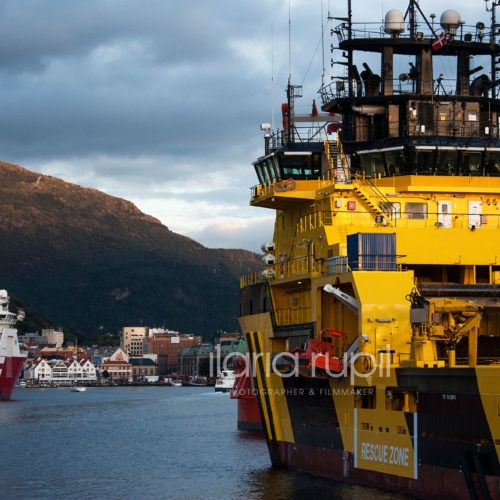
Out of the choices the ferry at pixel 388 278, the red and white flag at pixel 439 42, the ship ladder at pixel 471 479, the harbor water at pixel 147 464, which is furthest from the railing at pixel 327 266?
the red and white flag at pixel 439 42

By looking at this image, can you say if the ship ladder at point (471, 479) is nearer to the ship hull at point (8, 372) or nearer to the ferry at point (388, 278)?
the ferry at point (388, 278)

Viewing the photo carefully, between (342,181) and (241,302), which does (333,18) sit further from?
(241,302)

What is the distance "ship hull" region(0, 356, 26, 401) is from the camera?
108525 millimetres

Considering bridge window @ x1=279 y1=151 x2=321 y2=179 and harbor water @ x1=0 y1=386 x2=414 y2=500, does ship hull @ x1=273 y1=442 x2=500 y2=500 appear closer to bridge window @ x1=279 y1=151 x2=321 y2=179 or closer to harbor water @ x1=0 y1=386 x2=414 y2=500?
harbor water @ x1=0 y1=386 x2=414 y2=500

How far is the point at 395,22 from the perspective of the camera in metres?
38.3

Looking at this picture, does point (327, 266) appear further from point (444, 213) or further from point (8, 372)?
point (8, 372)

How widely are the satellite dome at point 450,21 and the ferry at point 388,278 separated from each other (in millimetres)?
50

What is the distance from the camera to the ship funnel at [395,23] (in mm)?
38344

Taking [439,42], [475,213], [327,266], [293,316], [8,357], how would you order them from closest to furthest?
[327,266] < [475,213] < [293,316] < [439,42] < [8,357]

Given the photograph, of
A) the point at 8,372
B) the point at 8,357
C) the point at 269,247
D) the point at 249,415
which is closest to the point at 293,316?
the point at 269,247

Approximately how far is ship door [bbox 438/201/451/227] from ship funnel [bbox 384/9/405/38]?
7114 millimetres

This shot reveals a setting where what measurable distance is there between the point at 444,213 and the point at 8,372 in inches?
3275

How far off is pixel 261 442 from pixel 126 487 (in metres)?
17.5

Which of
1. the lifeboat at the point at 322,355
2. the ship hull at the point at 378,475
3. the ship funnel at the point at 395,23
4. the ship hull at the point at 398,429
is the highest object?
the ship funnel at the point at 395,23
